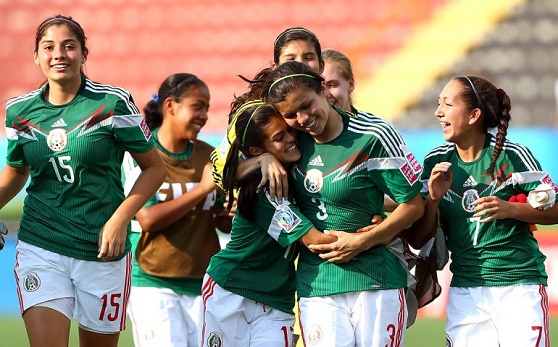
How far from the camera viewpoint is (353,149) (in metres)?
4.50

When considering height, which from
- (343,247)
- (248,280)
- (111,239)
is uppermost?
(111,239)

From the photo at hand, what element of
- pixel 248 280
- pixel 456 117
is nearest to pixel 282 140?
pixel 248 280

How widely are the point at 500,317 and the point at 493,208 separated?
1.83 feet

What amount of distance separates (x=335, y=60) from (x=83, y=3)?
9.49 m

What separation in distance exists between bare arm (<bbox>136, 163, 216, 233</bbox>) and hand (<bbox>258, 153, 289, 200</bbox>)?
4.04 ft

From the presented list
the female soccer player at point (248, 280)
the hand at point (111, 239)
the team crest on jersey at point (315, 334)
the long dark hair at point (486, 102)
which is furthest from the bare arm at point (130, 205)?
the long dark hair at point (486, 102)

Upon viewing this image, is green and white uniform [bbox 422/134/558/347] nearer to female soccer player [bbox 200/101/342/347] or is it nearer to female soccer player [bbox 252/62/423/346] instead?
female soccer player [bbox 252/62/423/346]

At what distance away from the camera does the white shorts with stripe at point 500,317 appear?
4.89m

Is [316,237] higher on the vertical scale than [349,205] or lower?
lower

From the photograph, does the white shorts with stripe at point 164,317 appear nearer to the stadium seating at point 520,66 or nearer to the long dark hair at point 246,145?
the long dark hair at point 246,145

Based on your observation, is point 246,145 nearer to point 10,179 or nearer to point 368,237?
point 368,237

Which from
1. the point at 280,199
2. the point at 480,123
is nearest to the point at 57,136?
the point at 280,199

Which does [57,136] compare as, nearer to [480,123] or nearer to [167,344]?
[167,344]

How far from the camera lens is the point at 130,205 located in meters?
5.02
